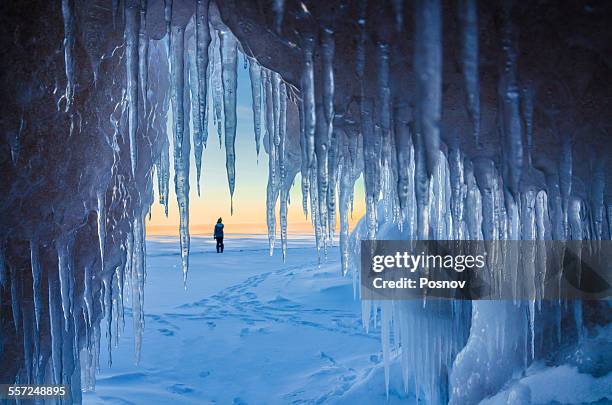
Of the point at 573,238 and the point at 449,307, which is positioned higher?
the point at 573,238

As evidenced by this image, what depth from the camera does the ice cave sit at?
1.78m

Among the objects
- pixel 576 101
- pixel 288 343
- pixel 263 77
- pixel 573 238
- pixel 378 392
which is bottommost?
pixel 288 343

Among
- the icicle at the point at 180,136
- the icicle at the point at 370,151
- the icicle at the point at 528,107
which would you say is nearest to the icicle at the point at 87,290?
the icicle at the point at 180,136

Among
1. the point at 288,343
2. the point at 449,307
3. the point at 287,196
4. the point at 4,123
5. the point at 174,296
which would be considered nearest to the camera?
the point at 4,123

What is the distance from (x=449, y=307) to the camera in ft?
18.2

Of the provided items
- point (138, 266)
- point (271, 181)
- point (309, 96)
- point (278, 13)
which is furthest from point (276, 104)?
point (138, 266)

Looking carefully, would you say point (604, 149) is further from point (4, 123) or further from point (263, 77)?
point (4, 123)

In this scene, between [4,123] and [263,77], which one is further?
[263,77]

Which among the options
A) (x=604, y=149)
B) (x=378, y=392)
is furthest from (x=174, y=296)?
(x=604, y=149)

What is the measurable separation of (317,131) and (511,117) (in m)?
0.94

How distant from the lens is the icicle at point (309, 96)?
1.93m

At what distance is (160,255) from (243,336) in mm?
17745

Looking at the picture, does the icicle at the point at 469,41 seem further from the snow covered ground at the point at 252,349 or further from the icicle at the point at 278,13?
the snow covered ground at the point at 252,349

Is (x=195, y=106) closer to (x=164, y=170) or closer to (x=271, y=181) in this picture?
(x=271, y=181)
